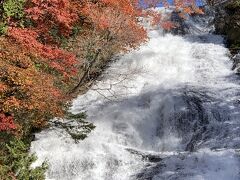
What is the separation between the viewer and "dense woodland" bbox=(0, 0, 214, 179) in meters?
14.4

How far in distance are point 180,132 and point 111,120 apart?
3050mm

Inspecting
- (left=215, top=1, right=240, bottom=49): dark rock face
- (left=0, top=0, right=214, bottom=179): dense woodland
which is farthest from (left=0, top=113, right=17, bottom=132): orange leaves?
(left=215, top=1, right=240, bottom=49): dark rock face

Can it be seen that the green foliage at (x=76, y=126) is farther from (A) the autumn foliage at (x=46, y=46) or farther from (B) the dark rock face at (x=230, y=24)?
(B) the dark rock face at (x=230, y=24)

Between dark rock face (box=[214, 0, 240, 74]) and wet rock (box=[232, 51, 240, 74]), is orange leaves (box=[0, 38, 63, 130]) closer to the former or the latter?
wet rock (box=[232, 51, 240, 74])

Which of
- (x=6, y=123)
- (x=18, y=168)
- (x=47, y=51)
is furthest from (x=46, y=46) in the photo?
(x=18, y=168)

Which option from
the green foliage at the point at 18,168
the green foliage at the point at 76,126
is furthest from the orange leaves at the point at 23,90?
the green foliage at the point at 18,168

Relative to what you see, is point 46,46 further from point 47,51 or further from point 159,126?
point 159,126

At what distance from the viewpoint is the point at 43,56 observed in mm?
17234

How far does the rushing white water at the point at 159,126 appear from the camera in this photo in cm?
1375

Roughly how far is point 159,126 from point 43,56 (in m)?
5.27

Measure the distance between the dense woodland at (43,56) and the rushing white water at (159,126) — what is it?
4.14 feet

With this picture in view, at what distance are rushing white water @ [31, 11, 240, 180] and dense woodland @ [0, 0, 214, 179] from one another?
1263mm

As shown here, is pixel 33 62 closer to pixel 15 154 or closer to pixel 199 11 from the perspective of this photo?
pixel 15 154

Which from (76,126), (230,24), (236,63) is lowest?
(76,126)
